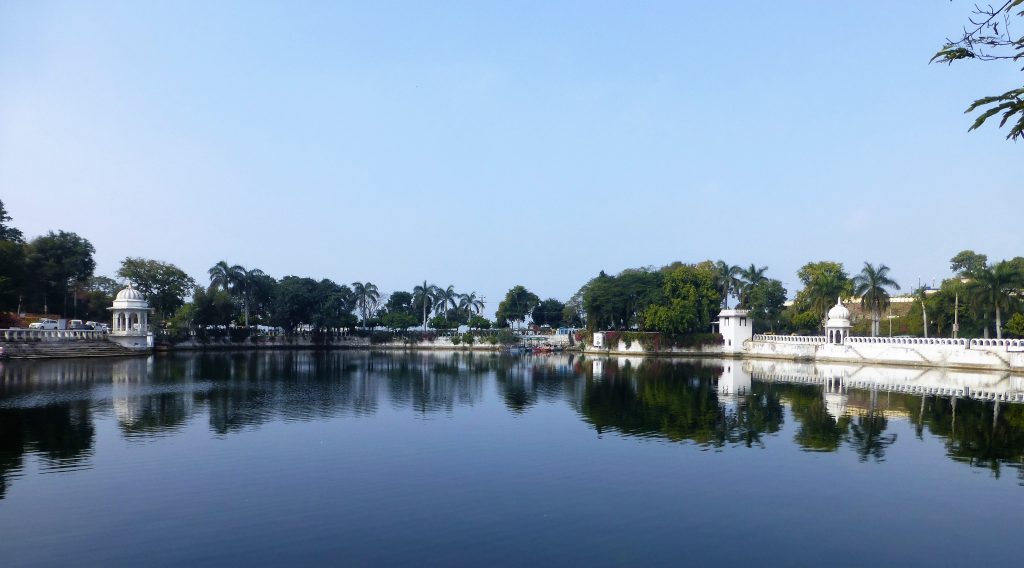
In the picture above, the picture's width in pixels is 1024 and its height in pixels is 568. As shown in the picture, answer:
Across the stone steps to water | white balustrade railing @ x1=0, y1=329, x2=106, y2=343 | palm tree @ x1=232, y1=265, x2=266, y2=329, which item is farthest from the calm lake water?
palm tree @ x1=232, y1=265, x2=266, y2=329

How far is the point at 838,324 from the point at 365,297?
7037cm

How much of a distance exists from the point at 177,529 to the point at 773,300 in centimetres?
8110

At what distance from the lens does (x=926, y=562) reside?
39.9 feet

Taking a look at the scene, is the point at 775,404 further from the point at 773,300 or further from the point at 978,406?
the point at 773,300

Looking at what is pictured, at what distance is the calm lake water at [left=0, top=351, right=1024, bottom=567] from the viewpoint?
12.6 m

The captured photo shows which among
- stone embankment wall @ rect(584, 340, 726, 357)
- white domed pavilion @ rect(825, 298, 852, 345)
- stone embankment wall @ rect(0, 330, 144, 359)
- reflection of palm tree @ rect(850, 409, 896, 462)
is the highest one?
white domed pavilion @ rect(825, 298, 852, 345)

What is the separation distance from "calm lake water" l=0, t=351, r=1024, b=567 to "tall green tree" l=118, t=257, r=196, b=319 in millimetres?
53132

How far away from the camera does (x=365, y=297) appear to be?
10975 centimetres

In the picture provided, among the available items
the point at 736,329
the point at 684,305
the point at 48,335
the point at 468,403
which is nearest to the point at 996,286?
the point at 736,329

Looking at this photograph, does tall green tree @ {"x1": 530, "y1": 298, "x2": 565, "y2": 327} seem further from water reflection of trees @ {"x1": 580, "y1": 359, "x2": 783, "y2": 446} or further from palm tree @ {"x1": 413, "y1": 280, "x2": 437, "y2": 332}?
water reflection of trees @ {"x1": 580, "y1": 359, "x2": 783, "y2": 446}

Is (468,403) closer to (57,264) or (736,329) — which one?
(736,329)

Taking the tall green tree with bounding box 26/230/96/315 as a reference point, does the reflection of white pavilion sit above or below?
below

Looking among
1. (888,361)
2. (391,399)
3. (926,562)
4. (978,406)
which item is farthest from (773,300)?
(926,562)

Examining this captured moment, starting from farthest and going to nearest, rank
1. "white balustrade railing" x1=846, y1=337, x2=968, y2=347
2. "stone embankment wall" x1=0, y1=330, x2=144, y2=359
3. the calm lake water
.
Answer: "stone embankment wall" x1=0, y1=330, x2=144, y2=359 → "white balustrade railing" x1=846, y1=337, x2=968, y2=347 → the calm lake water
